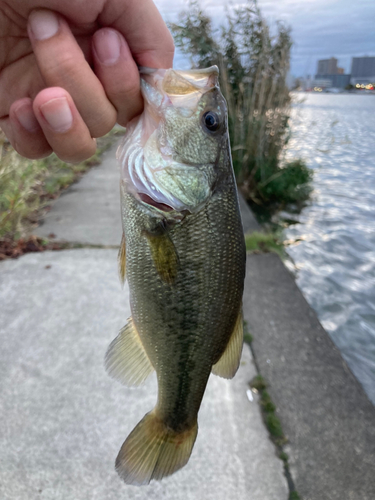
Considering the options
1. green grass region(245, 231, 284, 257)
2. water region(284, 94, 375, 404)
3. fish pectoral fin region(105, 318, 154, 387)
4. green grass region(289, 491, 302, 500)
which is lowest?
water region(284, 94, 375, 404)

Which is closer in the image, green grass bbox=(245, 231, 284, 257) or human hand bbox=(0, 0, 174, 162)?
human hand bbox=(0, 0, 174, 162)

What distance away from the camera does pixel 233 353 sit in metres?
1.43

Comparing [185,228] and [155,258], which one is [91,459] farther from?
[185,228]

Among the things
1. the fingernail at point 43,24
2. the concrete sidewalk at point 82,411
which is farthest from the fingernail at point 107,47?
the concrete sidewalk at point 82,411

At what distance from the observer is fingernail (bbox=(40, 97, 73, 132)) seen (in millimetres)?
1102

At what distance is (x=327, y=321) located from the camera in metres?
4.20

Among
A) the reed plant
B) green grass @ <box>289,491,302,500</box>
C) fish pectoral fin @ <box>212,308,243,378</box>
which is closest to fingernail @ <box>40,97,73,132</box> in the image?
fish pectoral fin @ <box>212,308,243,378</box>

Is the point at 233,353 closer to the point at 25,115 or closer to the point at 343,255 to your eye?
the point at 25,115

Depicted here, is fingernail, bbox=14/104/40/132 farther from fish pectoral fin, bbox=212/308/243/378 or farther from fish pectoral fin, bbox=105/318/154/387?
fish pectoral fin, bbox=212/308/243/378

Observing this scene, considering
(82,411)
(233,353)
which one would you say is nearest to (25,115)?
(233,353)

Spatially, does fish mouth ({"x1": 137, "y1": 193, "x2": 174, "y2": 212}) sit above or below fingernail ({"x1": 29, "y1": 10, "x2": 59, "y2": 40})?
below

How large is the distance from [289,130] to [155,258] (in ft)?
22.6

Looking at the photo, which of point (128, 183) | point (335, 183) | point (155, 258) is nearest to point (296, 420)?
point (155, 258)

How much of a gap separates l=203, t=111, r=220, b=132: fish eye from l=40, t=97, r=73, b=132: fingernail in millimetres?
472
